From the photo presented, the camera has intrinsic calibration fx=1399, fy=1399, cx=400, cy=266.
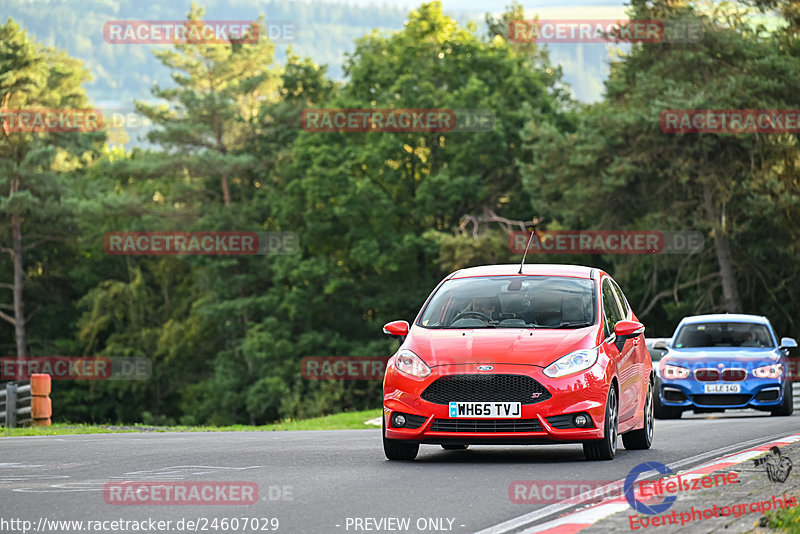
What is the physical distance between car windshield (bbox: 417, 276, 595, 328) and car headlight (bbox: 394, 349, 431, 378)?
2.56 feet

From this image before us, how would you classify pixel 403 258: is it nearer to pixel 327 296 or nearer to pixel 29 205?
pixel 327 296

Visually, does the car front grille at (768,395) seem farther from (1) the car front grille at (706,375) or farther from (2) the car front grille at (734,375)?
(1) the car front grille at (706,375)

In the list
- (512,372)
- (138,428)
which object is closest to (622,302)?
(512,372)

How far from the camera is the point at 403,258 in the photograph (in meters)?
59.5

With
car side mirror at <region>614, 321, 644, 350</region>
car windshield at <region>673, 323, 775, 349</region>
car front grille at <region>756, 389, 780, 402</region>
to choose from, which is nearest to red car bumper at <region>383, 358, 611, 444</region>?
car side mirror at <region>614, 321, 644, 350</region>

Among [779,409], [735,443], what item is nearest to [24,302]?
[779,409]

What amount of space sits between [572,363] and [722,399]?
11.7 m

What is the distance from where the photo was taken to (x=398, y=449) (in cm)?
1279

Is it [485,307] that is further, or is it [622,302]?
[622,302]

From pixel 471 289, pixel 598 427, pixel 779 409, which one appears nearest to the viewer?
pixel 598 427

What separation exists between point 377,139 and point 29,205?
18955mm

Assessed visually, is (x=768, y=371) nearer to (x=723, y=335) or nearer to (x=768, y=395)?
(x=768, y=395)

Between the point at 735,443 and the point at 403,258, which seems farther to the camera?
the point at 403,258

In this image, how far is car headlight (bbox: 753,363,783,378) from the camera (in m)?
23.3
